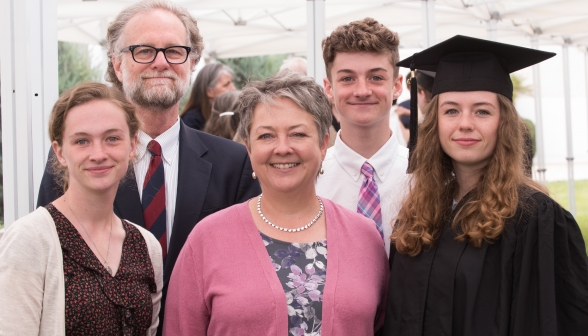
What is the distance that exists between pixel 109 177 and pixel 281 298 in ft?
2.32

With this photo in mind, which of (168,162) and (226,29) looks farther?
(226,29)

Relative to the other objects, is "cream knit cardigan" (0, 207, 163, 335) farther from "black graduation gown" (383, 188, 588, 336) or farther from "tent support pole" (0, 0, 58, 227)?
"black graduation gown" (383, 188, 588, 336)

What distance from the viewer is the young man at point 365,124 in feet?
9.41

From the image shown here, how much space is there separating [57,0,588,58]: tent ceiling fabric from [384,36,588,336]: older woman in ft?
14.0

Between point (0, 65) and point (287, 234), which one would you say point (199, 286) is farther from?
point (0, 65)

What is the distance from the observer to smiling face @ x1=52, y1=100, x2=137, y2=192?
2203 mm

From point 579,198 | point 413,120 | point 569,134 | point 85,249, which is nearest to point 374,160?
point 413,120

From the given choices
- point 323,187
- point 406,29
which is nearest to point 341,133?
point 323,187

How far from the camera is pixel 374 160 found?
2.96 metres

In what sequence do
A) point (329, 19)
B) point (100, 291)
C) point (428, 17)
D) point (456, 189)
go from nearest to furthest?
Result: 1. point (100, 291)
2. point (456, 189)
3. point (428, 17)
4. point (329, 19)

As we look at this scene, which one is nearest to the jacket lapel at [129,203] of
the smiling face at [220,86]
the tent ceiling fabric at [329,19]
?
the smiling face at [220,86]

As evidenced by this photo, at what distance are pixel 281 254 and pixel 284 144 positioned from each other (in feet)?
1.28

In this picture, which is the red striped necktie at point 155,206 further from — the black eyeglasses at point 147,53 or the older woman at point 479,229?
the older woman at point 479,229

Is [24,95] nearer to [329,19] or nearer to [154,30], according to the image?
[154,30]
